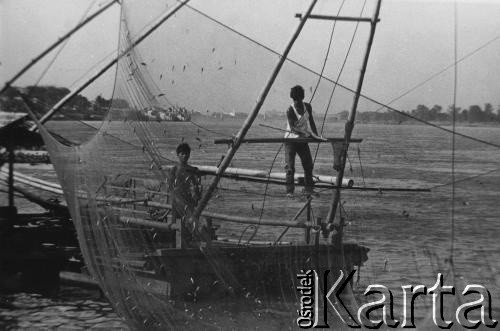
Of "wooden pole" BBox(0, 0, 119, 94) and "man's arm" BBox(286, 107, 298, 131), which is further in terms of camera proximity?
"wooden pole" BBox(0, 0, 119, 94)

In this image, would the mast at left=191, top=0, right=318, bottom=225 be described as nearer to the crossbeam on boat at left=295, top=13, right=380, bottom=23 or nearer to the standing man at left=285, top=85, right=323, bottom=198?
the crossbeam on boat at left=295, top=13, right=380, bottom=23

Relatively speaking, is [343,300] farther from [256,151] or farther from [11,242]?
[256,151]

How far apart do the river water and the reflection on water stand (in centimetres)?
1

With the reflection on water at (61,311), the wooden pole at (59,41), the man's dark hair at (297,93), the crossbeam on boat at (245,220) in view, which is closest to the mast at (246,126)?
the crossbeam on boat at (245,220)

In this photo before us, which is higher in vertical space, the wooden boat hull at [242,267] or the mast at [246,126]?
the mast at [246,126]

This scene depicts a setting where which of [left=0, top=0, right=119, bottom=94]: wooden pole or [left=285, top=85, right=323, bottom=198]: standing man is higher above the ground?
[left=0, top=0, right=119, bottom=94]: wooden pole

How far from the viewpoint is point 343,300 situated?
808 centimetres

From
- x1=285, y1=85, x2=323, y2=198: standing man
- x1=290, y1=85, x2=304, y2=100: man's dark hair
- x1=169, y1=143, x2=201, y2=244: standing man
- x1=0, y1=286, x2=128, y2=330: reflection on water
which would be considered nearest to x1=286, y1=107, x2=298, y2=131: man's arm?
x1=285, y1=85, x2=323, y2=198: standing man

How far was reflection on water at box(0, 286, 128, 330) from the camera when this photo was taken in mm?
9836

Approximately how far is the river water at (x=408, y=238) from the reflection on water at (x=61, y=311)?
0.01 m

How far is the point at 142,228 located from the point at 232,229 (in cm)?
695

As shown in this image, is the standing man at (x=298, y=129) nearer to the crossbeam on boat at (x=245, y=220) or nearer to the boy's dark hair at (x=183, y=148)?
the crossbeam on boat at (x=245, y=220)

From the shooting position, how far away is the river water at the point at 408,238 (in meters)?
10.1

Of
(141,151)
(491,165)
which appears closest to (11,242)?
(141,151)
